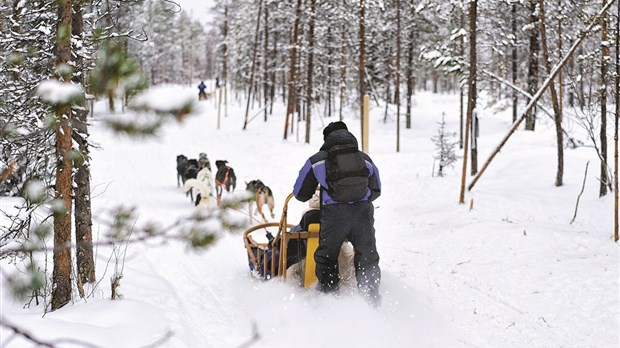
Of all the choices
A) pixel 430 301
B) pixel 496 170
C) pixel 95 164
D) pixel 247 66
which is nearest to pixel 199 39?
pixel 247 66

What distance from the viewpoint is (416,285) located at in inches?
264

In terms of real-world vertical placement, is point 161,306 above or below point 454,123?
below

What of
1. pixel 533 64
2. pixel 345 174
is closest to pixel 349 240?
pixel 345 174

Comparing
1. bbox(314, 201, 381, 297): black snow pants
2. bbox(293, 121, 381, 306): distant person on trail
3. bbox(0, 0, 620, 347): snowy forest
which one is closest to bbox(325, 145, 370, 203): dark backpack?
bbox(293, 121, 381, 306): distant person on trail

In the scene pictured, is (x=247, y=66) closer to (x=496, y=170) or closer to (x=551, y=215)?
(x=496, y=170)

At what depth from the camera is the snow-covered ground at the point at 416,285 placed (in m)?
4.32

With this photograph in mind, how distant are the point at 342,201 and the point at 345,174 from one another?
0.98ft

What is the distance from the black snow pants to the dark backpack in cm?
16

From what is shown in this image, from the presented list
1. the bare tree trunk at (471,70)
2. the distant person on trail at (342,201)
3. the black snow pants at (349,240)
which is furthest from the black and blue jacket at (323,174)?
the bare tree trunk at (471,70)

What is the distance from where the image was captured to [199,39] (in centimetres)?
7875

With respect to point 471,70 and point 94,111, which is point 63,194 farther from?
point 471,70

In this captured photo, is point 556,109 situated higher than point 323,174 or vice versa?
point 556,109

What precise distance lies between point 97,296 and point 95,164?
522 inches

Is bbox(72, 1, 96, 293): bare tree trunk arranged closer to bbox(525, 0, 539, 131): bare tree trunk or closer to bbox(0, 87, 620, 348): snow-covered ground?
bbox(0, 87, 620, 348): snow-covered ground
